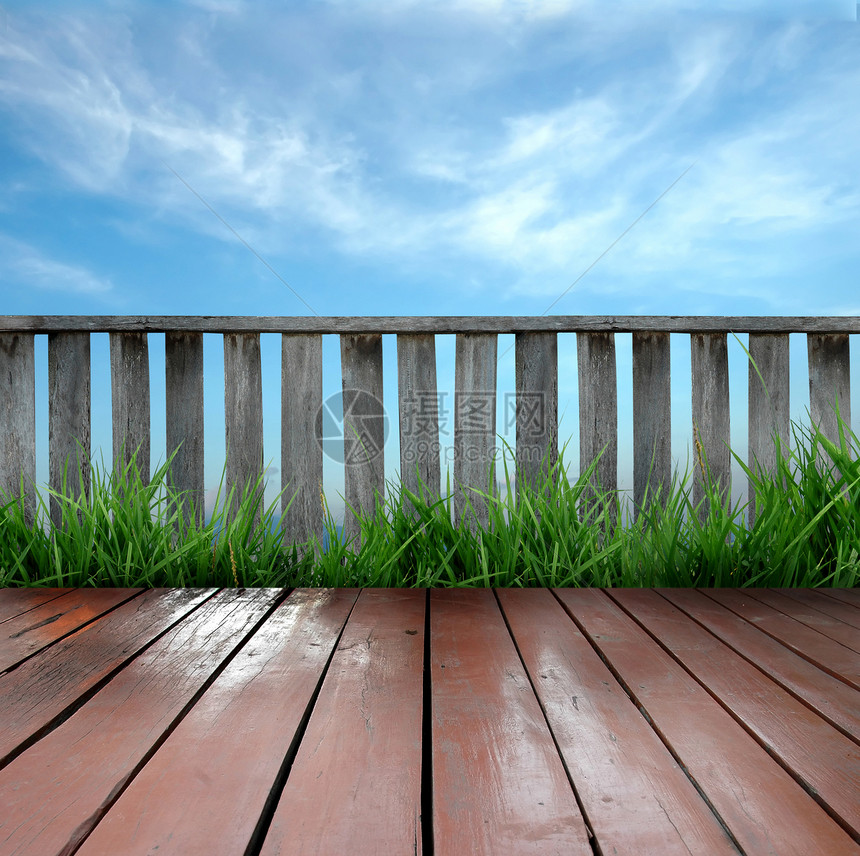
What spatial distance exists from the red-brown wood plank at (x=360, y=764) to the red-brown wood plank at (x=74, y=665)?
19.5 inches

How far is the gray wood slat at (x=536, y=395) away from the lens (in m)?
3.01

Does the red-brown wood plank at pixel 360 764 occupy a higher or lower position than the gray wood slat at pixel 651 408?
lower

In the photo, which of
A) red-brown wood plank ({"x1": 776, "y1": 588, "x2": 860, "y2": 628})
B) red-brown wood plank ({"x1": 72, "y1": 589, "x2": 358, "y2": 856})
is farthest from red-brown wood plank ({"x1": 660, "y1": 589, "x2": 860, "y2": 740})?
red-brown wood plank ({"x1": 72, "y1": 589, "x2": 358, "y2": 856})

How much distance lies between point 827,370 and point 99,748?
3.40m

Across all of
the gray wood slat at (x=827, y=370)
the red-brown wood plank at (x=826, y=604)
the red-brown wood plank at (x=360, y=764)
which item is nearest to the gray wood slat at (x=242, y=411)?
the red-brown wood plank at (x=360, y=764)

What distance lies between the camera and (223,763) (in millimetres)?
988

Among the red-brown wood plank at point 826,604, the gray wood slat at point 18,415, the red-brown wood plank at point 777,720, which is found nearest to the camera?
the red-brown wood plank at point 777,720

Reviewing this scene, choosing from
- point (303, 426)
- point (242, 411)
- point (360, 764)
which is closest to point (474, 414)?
point (303, 426)

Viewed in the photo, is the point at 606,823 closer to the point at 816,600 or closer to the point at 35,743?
the point at 35,743

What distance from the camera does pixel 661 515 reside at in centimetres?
251

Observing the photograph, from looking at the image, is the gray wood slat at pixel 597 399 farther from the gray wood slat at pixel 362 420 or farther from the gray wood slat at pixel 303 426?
the gray wood slat at pixel 303 426

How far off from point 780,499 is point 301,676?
1.92m

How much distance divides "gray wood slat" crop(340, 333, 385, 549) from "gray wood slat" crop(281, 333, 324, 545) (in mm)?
129

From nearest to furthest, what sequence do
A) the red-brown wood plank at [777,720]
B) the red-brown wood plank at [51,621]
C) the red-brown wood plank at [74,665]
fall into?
the red-brown wood plank at [777,720] < the red-brown wood plank at [74,665] < the red-brown wood plank at [51,621]
